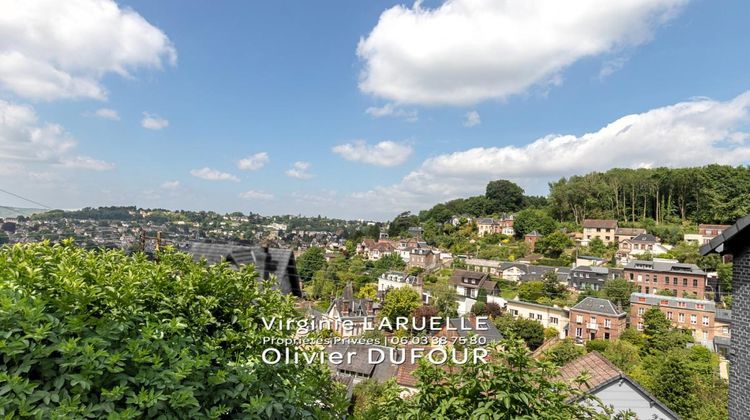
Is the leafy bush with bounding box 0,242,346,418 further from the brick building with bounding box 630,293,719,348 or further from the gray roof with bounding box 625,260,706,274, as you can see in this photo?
the gray roof with bounding box 625,260,706,274

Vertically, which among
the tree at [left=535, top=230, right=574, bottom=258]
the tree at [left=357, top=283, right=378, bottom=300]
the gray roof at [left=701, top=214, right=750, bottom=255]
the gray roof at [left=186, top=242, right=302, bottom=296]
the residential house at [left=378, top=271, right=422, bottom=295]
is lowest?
the tree at [left=357, top=283, right=378, bottom=300]

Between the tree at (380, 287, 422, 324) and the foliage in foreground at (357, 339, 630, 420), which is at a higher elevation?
the foliage in foreground at (357, 339, 630, 420)

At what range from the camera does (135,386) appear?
6.28ft

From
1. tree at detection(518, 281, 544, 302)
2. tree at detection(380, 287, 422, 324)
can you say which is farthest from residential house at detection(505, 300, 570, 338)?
tree at detection(380, 287, 422, 324)

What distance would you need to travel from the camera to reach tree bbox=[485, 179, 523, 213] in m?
77.0

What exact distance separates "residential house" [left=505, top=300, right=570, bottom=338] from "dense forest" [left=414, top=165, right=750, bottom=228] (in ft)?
109

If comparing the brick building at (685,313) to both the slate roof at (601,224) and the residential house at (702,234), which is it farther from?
the slate roof at (601,224)

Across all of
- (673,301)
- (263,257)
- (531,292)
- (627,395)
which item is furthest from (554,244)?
(263,257)

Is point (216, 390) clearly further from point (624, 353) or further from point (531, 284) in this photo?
point (531, 284)

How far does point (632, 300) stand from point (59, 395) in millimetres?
30020

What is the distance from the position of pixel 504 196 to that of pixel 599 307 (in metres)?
56.7

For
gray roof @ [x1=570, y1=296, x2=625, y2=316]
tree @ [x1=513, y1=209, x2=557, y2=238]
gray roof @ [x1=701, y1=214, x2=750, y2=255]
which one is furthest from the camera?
tree @ [x1=513, y1=209, x2=557, y2=238]

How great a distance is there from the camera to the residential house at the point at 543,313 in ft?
83.0

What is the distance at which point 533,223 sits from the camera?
54.5 m
